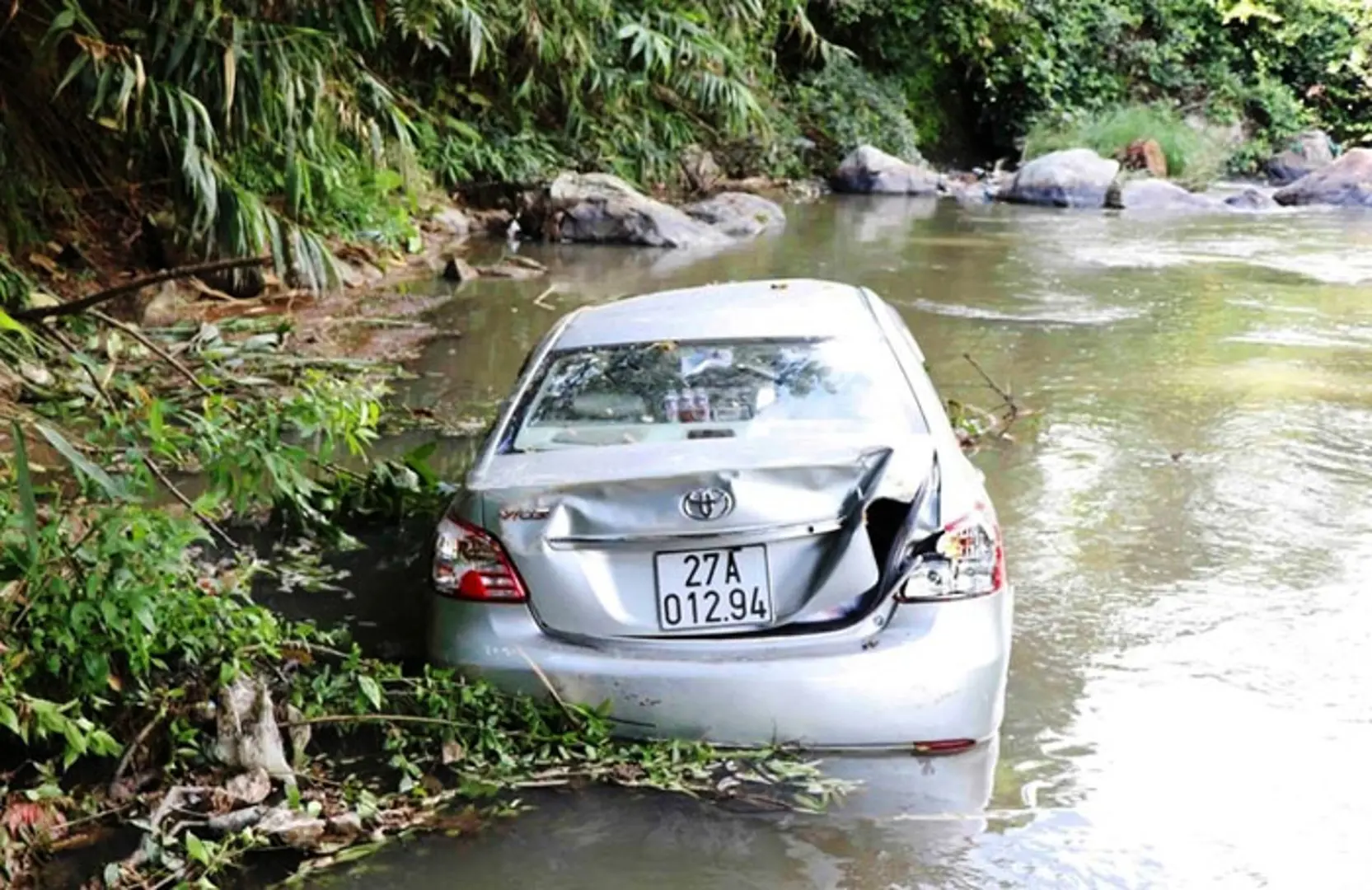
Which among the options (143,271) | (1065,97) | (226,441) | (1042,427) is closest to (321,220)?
(143,271)

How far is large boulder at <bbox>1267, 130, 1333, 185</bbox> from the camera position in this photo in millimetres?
25078

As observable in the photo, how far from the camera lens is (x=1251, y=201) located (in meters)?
21.1

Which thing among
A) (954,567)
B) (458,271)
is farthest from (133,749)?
(458,271)

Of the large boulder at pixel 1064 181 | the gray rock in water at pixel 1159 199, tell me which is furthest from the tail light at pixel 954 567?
the large boulder at pixel 1064 181

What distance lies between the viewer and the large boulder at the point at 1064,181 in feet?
68.8

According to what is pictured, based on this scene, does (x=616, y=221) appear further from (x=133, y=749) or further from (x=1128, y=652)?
(x=133, y=749)

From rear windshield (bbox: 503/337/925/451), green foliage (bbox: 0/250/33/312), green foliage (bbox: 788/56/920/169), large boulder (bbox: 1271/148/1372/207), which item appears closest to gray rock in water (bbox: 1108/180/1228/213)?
large boulder (bbox: 1271/148/1372/207)

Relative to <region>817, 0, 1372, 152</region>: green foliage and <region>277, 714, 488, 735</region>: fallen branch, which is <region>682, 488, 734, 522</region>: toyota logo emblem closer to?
<region>277, 714, 488, 735</region>: fallen branch

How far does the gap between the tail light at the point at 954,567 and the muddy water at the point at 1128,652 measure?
429 millimetres

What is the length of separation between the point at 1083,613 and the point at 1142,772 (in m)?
1.22

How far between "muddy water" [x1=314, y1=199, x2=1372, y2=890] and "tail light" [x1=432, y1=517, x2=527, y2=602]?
0.53 meters

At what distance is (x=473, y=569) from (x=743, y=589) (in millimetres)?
669

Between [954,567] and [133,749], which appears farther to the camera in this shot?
[133,749]

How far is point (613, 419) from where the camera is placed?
3969mm
